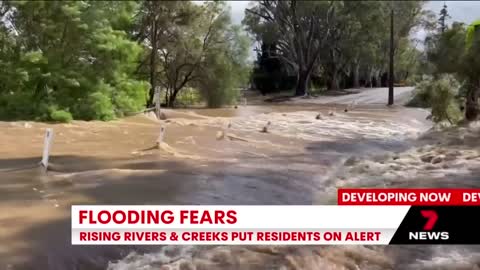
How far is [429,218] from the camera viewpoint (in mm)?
4863

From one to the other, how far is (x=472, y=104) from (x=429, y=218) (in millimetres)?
14775

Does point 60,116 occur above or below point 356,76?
below

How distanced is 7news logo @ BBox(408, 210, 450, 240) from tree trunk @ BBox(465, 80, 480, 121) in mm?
14243

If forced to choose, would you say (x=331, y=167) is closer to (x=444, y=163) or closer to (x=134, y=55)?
(x=444, y=163)

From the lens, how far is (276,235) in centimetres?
490

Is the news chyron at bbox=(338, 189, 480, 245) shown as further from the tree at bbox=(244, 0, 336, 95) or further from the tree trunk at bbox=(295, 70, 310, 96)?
the tree trunk at bbox=(295, 70, 310, 96)

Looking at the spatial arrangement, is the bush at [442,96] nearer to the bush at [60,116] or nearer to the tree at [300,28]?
the bush at [60,116]

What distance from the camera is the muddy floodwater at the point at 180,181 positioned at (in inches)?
203

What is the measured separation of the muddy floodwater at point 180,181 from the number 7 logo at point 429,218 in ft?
1.75

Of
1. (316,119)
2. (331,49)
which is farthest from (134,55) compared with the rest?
(331,49)

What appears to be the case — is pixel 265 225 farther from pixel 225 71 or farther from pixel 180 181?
pixel 225 71

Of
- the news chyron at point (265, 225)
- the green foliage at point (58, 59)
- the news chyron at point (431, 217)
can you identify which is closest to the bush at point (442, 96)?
the green foliage at point (58, 59)

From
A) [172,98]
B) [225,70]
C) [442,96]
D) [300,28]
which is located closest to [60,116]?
[442,96]

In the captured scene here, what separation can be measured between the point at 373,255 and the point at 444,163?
646 centimetres
